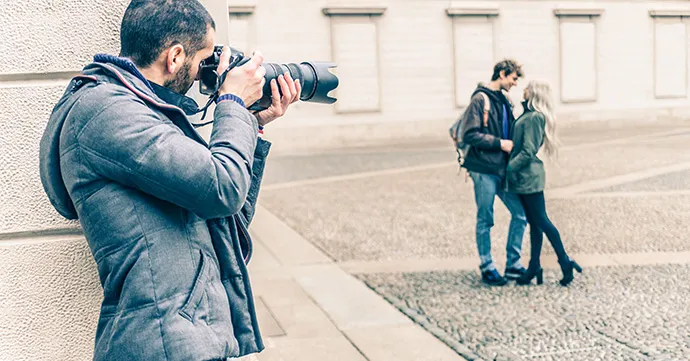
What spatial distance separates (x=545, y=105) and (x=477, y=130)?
519 millimetres

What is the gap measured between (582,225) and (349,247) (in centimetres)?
257

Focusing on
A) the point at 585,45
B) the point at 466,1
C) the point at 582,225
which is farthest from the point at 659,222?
the point at 585,45

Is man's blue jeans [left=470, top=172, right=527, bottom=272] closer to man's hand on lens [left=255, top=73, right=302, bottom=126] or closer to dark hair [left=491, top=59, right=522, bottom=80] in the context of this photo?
dark hair [left=491, top=59, right=522, bottom=80]

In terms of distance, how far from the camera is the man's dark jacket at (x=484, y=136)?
5789mm

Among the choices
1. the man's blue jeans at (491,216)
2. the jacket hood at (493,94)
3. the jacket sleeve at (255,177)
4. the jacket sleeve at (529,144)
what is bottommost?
the man's blue jeans at (491,216)

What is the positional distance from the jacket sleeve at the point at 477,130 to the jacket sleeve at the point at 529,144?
184 millimetres

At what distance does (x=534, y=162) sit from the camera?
5.67 metres

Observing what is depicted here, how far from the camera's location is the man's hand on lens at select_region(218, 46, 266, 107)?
1.77 m

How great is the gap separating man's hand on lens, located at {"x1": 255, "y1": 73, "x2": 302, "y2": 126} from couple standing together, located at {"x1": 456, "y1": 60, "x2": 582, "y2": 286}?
3923 mm

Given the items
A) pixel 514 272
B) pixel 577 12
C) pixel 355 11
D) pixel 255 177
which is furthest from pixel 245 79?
pixel 577 12

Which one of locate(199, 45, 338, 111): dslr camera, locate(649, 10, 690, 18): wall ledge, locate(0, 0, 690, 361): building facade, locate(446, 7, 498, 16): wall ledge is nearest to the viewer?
locate(199, 45, 338, 111): dslr camera

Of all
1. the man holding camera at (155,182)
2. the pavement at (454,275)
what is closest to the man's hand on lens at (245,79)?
the man holding camera at (155,182)

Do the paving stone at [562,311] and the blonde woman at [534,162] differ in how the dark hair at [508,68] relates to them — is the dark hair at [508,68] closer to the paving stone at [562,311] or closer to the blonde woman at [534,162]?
the blonde woman at [534,162]

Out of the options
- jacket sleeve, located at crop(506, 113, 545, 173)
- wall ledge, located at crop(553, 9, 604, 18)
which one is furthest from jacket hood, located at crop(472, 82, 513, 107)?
wall ledge, located at crop(553, 9, 604, 18)
